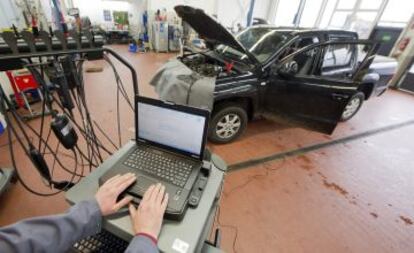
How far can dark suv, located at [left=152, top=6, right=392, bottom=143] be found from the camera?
230cm

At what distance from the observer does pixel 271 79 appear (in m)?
2.46

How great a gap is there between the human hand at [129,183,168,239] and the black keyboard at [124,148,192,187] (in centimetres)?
9

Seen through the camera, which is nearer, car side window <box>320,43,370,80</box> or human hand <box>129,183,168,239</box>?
human hand <box>129,183,168,239</box>

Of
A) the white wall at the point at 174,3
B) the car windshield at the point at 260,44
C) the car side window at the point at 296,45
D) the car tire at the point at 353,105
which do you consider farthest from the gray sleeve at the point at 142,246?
the white wall at the point at 174,3

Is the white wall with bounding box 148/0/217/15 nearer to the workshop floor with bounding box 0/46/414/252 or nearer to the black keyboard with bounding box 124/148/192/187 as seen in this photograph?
the workshop floor with bounding box 0/46/414/252

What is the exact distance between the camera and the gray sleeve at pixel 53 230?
1.79ft

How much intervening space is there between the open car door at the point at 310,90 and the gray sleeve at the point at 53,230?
226 centimetres

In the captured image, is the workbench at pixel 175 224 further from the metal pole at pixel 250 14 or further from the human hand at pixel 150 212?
the metal pole at pixel 250 14

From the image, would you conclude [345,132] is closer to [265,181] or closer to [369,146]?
[369,146]

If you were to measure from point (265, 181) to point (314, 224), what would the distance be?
0.57 metres

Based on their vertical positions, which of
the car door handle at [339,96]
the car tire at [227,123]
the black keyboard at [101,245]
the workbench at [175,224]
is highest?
the car door handle at [339,96]

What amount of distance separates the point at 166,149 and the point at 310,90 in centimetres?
213

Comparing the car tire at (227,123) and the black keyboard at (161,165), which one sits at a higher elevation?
the black keyboard at (161,165)

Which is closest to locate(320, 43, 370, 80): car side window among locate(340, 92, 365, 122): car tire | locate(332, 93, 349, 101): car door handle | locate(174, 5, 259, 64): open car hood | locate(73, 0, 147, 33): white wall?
locate(340, 92, 365, 122): car tire
